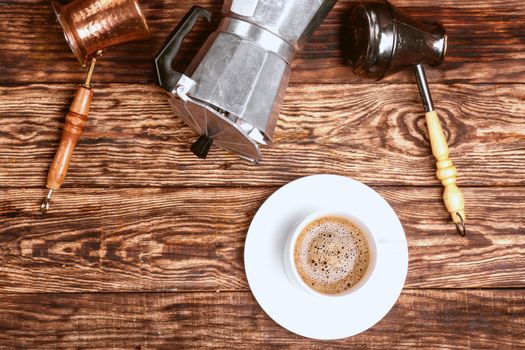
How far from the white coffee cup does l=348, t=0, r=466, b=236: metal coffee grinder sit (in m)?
0.19

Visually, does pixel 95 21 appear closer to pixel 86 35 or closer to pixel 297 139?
pixel 86 35

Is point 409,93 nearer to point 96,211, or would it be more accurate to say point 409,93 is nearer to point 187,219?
point 187,219

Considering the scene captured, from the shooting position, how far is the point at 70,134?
47.6 inches

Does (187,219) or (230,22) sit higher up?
(230,22)

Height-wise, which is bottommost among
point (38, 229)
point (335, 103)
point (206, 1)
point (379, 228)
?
point (38, 229)

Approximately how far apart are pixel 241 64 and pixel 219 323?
528 mm

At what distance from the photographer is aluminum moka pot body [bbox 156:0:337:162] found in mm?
1104

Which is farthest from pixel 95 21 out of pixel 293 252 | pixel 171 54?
pixel 293 252

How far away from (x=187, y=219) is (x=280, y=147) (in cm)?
24

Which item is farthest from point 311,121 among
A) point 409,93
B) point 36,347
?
point 36,347

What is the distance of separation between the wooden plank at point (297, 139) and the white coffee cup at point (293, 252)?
127mm

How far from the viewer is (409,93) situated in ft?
4.24

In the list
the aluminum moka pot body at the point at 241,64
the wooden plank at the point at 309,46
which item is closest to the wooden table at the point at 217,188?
the wooden plank at the point at 309,46

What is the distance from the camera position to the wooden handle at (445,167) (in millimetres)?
1235
